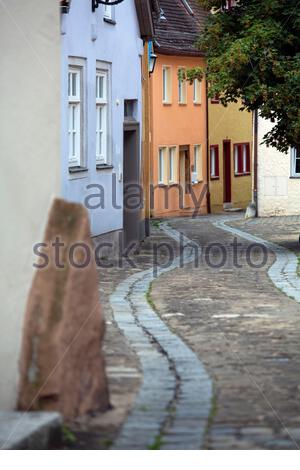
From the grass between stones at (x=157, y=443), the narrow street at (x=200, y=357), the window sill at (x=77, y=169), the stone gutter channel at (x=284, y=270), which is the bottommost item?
the stone gutter channel at (x=284, y=270)

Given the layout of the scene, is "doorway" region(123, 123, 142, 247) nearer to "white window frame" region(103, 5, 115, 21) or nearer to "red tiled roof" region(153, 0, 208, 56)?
"white window frame" region(103, 5, 115, 21)

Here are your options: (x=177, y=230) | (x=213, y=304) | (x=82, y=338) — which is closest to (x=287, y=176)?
(x=177, y=230)

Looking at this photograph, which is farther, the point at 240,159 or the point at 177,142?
the point at 240,159

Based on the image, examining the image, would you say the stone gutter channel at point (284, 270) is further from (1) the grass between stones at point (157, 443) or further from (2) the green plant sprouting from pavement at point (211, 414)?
(1) the grass between stones at point (157, 443)

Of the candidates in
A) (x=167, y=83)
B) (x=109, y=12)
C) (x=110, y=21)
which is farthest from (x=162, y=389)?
(x=167, y=83)

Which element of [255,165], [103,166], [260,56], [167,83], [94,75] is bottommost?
[255,165]

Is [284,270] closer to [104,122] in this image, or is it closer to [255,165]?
[104,122]

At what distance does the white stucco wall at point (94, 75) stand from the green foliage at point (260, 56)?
1.40m

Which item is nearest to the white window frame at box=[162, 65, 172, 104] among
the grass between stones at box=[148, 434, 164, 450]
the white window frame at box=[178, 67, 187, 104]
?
the white window frame at box=[178, 67, 187, 104]

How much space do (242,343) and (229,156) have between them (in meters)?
36.0

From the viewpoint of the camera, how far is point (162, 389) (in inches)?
259

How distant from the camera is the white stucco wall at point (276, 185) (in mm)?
35688

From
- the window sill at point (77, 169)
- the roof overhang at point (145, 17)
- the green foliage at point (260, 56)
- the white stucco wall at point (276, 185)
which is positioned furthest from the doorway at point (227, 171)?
the window sill at point (77, 169)

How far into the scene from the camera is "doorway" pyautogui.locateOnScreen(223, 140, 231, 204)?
44.5 metres
